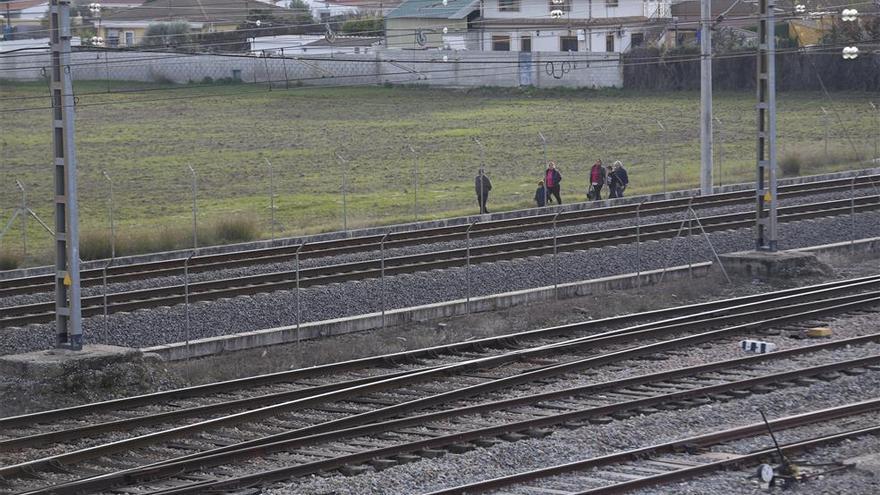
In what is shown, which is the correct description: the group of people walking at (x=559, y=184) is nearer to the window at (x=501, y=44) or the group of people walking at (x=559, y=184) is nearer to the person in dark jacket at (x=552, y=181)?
the person in dark jacket at (x=552, y=181)

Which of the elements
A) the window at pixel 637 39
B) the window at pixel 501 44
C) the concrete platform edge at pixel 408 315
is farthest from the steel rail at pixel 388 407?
the window at pixel 501 44

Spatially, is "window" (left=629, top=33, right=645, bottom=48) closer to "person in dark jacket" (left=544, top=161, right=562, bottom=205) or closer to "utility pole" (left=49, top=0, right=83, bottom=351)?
"person in dark jacket" (left=544, top=161, right=562, bottom=205)

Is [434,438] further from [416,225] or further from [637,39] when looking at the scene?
[637,39]

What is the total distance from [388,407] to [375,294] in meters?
7.11

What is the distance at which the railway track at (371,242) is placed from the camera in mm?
22562

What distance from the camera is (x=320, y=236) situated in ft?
91.7

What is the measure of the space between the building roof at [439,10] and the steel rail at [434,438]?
52.6m

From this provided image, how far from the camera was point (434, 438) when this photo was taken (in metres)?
12.9

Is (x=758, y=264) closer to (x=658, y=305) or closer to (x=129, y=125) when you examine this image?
(x=658, y=305)

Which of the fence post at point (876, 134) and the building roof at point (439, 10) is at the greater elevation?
the building roof at point (439, 10)

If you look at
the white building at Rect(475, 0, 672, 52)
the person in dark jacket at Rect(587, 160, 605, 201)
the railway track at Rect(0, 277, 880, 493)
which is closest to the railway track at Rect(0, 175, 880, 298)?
the person in dark jacket at Rect(587, 160, 605, 201)

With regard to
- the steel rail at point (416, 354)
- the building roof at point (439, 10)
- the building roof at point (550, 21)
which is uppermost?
the building roof at point (439, 10)

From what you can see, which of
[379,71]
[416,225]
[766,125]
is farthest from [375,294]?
[379,71]

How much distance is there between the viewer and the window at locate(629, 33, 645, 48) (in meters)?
64.6
